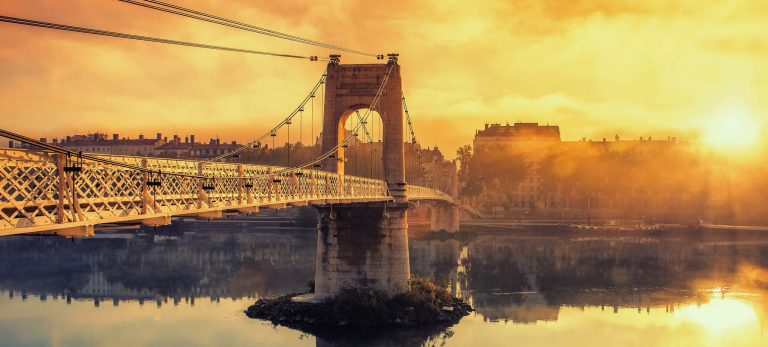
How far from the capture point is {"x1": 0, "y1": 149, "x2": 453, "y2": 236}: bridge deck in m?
18.6

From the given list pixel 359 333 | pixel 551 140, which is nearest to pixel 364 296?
pixel 359 333

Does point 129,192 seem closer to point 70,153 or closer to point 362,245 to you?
point 70,153

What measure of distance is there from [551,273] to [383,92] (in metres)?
26.9

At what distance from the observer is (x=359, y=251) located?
163ft

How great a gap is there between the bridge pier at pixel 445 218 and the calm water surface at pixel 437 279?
1221cm

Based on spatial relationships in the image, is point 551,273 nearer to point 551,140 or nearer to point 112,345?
point 112,345

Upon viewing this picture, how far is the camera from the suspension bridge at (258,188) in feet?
62.7

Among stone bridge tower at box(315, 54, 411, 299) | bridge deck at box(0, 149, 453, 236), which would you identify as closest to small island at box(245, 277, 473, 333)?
stone bridge tower at box(315, 54, 411, 299)

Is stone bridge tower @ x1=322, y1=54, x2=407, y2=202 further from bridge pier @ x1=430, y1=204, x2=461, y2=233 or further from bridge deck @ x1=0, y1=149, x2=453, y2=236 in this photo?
bridge pier @ x1=430, y1=204, x2=461, y2=233

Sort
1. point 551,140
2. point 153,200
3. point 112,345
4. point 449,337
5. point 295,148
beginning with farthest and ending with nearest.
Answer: point 551,140, point 295,148, point 449,337, point 112,345, point 153,200

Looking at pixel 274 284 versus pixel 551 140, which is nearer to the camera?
pixel 274 284

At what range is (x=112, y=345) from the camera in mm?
43562

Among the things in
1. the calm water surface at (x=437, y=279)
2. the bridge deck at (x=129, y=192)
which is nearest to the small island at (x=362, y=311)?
the calm water surface at (x=437, y=279)

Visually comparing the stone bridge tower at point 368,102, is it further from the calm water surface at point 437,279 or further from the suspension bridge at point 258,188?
the calm water surface at point 437,279
